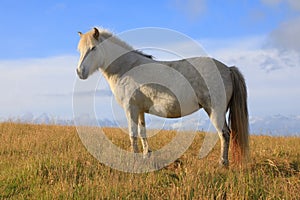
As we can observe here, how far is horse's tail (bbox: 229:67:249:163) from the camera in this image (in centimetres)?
666

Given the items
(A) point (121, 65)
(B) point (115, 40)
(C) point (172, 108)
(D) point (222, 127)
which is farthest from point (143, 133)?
(B) point (115, 40)

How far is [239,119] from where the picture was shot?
22.1 ft

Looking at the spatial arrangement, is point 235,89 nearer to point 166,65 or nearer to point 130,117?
point 166,65

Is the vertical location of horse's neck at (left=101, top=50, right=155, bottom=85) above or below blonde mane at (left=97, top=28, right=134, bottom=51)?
below

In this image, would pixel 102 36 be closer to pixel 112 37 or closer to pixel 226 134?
pixel 112 37

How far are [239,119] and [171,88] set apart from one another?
1.48 m

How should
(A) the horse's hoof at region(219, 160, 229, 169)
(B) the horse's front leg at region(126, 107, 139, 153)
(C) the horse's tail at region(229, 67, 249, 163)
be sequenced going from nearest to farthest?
(A) the horse's hoof at region(219, 160, 229, 169), (C) the horse's tail at region(229, 67, 249, 163), (B) the horse's front leg at region(126, 107, 139, 153)

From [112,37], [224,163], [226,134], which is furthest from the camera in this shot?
[112,37]

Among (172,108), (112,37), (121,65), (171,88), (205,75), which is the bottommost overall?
(172,108)

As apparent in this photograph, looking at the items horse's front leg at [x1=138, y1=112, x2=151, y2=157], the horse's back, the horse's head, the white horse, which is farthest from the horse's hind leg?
the horse's head

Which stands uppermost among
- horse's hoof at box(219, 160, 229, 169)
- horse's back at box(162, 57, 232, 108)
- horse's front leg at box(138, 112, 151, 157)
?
horse's back at box(162, 57, 232, 108)

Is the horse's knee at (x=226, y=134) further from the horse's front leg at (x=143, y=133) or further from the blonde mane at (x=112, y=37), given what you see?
the blonde mane at (x=112, y=37)

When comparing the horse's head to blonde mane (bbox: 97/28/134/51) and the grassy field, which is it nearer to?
blonde mane (bbox: 97/28/134/51)

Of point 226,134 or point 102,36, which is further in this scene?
point 102,36
